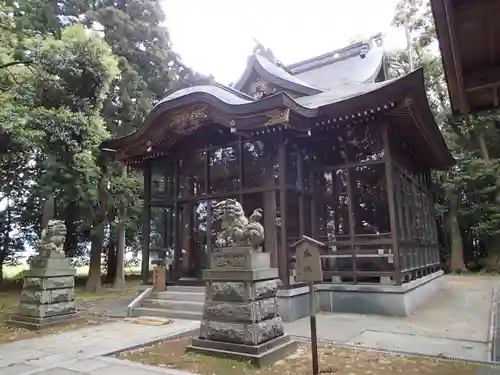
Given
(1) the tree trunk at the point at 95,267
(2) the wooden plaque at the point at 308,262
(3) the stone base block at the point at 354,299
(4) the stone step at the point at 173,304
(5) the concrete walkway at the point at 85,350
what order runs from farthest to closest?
(1) the tree trunk at the point at 95,267 → (4) the stone step at the point at 173,304 → (3) the stone base block at the point at 354,299 → (5) the concrete walkway at the point at 85,350 → (2) the wooden plaque at the point at 308,262

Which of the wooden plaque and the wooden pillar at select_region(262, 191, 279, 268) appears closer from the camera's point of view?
the wooden plaque

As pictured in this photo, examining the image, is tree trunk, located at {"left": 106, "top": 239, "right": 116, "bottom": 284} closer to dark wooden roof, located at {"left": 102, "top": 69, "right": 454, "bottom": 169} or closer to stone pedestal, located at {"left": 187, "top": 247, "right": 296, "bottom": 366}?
dark wooden roof, located at {"left": 102, "top": 69, "right": 454, "bottom": 169}

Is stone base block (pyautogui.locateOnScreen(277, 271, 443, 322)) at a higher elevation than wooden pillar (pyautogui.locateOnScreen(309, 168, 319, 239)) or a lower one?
lower

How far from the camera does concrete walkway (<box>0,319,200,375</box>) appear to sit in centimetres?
423

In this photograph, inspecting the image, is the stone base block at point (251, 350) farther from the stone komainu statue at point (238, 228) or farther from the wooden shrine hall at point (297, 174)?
the wooden shrine hall at point (297, 174)

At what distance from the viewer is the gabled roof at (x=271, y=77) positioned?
36.1ft

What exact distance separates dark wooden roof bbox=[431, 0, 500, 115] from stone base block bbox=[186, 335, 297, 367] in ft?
11.6

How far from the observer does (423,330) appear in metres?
6.11

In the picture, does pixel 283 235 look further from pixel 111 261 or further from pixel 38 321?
pixel 111 261

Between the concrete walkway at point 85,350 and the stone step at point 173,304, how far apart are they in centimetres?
59

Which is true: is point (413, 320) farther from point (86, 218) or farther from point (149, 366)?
point (86, 218)

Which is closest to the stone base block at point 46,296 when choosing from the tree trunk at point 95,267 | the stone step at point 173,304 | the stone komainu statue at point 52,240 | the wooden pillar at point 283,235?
the stone komainu statue at point 52,240

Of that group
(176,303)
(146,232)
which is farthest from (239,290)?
(146,232)

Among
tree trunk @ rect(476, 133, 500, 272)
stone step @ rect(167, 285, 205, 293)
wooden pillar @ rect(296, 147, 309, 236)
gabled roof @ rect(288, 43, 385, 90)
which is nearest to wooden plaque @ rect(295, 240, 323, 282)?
wooden pillar @ rect(296, 147, 309, 236)
